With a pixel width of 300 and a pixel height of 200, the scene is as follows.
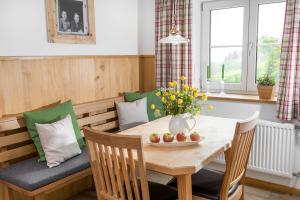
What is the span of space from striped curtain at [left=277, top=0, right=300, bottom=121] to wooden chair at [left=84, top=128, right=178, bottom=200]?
1415 millimetres

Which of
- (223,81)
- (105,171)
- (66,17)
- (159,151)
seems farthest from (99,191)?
(223,81)

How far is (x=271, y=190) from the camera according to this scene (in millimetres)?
2877

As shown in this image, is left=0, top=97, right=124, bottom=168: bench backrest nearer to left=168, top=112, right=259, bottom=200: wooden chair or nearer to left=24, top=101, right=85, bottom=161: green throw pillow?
left=24, top=101, right=85, bottom=161: green throw pillow

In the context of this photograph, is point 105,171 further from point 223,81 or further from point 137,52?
point 137,52

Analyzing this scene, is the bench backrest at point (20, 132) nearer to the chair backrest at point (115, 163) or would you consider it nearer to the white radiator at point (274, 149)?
the chair backrest at point (115, 163)

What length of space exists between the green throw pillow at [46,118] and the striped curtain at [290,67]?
6.13 ft

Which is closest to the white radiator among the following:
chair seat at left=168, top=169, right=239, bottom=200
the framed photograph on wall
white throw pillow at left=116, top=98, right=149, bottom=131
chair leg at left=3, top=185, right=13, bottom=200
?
chair seat at left=168, top=169, right=239, bottom=200

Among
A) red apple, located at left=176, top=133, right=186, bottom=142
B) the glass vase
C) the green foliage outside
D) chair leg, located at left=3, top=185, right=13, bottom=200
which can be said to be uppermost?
the green foliage outside

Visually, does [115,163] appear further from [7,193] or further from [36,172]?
[7,193]

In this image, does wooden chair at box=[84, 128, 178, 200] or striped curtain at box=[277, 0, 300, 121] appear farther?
striped curtain at box=[277, 0, 300, 121]

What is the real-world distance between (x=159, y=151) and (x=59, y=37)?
156cm

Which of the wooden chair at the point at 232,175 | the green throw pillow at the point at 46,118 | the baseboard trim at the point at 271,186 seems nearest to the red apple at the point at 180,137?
the wooden chair at the point at 232,175

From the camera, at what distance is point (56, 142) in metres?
2.27

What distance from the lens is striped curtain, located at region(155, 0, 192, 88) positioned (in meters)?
3.27
